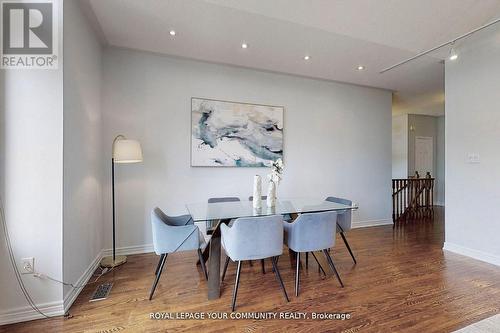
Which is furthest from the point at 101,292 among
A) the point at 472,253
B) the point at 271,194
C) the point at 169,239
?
the point at 472,253

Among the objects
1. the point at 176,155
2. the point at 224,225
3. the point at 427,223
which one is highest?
the point at 176,155

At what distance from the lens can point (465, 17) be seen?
2.69 m

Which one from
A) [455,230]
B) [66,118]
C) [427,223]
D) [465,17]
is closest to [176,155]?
[66,118]

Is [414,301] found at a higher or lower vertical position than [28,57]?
lower

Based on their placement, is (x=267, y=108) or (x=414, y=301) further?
(x=267, y=108)

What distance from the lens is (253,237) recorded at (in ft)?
6.82

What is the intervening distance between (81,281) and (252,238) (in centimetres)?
Answer: 177

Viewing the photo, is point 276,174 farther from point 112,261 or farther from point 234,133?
point 112,261

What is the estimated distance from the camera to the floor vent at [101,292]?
2.19 m

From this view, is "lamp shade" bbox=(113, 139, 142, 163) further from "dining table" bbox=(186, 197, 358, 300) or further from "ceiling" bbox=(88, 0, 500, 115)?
"ceiling" bbox=(88, 0, 500, 115)

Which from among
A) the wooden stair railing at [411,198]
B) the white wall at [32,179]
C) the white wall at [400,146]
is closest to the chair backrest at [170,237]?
the white wall at [32,179]

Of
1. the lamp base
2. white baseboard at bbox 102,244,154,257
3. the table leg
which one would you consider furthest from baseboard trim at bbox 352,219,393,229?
the lamp base

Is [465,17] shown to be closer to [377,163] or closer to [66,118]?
[377,163]

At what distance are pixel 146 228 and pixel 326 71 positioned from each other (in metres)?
3.80
